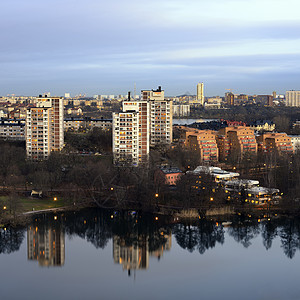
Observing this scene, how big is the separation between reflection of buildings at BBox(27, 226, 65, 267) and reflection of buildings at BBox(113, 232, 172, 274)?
2.45ft

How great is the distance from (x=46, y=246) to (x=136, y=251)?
4.11ft

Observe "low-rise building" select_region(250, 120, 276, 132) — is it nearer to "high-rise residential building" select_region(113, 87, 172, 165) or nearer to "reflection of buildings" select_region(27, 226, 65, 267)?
"high-rise residential building" select_region(113, 87, 172, 165)

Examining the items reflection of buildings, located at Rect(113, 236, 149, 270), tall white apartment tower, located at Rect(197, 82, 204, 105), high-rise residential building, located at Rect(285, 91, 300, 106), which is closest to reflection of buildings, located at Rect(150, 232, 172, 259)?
reflection of buildings, located at Rect(113, 236, 149, 270)

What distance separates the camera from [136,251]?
7.76 m

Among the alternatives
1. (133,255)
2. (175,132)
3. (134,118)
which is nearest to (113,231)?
(133,255)

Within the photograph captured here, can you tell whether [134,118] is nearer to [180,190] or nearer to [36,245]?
[180,190]

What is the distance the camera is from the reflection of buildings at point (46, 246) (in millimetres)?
7340

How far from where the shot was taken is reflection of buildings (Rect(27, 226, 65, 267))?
7.34 metres

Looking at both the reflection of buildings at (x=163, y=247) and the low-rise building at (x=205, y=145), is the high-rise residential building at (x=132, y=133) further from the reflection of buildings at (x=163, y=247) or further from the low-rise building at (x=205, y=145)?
the reflection of buildings at (x=163, y=247)

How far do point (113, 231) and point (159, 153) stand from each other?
5.39m

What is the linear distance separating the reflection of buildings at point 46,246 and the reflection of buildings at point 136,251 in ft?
2.45

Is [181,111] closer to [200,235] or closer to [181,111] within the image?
[181,111]

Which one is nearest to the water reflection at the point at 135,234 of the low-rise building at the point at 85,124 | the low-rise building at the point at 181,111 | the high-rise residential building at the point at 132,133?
the high-rise residential building at the point at 132,133

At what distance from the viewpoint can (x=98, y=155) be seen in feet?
44.9
